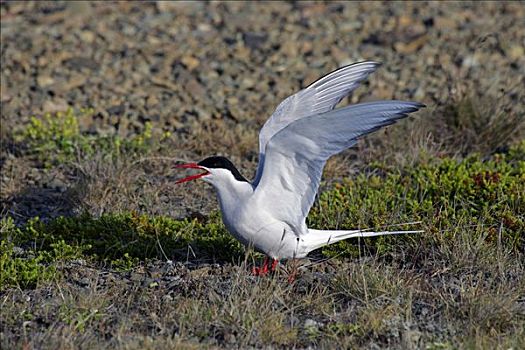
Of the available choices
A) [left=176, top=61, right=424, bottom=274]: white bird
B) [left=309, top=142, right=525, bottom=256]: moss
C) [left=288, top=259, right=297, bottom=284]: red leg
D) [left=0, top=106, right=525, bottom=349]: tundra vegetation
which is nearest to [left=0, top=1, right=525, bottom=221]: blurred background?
[left=0, top=106, right=525, bottom=349]: tundra vegetation

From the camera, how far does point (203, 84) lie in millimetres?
8820

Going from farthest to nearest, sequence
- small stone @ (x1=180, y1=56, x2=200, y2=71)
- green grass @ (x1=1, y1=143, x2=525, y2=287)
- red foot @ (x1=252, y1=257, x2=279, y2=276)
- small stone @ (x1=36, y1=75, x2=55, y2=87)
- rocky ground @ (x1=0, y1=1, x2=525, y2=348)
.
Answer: small stone @ (x1=180, y1=56, x2=200, y2=71), small stone @ (x1=36, y1=75, x2=55, y2=87), rocky ground @ (x1=0, y1=1, x2=525, y2=348), green grass @ (x1=1, y1=143, x2=525, y2=287), red foot @ (x1=252, y1=257, x2=279, y2=276)

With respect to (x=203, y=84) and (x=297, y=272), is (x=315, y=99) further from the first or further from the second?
(x=203, y=84)

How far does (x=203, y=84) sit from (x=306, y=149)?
4.24 m

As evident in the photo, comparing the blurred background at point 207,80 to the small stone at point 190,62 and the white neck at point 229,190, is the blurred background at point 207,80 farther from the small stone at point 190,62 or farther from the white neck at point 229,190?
the white neck at point 229,190

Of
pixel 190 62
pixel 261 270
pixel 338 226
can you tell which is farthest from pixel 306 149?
pixel 190 62

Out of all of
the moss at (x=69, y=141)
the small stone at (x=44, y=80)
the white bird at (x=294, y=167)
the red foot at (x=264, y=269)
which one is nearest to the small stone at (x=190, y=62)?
the small stone at (x=44, y=80)

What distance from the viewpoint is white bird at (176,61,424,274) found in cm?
458

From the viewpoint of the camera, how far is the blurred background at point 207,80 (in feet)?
23.4

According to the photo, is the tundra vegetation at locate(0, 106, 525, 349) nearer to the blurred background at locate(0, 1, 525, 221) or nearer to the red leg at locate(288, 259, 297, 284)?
the red leg at locate(288, 259, 297, 284)

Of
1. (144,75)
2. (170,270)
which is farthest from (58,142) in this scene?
(170,270)

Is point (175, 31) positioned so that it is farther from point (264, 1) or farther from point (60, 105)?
point (60, 105)

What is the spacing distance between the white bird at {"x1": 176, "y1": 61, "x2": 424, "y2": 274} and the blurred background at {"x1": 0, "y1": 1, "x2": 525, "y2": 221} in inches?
55.7

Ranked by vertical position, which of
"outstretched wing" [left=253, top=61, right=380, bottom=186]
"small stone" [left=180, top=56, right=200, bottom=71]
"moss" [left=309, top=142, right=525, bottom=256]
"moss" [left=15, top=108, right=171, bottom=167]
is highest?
"outstretched wing" [left=253, top=61, right=380, bottom=186]
